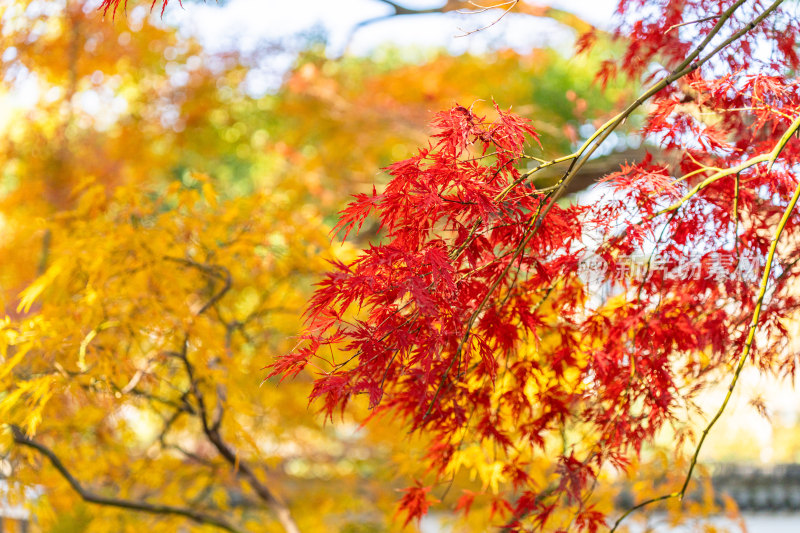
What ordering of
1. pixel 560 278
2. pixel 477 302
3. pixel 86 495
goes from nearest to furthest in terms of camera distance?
pixel 477 302, pixel 560 278, pixel 86 495

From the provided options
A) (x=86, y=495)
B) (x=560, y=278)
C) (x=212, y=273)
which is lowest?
(x=86, y=495)

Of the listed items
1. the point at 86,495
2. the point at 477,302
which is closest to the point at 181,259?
the point at 86,495

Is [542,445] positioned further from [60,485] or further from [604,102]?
[604,102]

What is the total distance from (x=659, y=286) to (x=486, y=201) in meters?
0.63

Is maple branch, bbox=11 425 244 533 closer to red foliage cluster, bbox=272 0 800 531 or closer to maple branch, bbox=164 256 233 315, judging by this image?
maple branch, bbox=164 256 233 315

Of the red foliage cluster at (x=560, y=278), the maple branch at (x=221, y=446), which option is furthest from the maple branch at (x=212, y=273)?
the red foliage cluster at (x=560, y=278)

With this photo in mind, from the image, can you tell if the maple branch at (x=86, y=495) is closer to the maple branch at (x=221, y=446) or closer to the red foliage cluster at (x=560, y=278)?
the maple branch at (x=221, y=446)

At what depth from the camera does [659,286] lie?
5.60 feet

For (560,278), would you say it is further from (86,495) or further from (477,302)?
(86,495)

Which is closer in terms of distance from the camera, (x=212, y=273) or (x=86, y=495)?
(x=86, y=495)

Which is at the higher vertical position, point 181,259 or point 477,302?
point 181,259

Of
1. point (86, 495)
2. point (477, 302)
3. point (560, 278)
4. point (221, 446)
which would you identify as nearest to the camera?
point (477, 302)

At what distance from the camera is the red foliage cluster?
4.33 ft

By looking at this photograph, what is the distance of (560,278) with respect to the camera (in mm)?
1667
